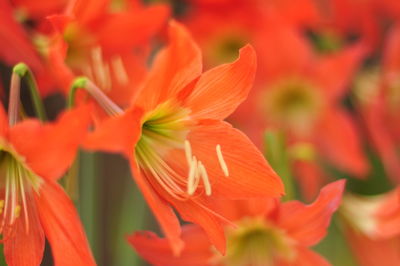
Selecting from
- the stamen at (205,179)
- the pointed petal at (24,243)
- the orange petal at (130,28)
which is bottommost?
the pointed petal at (24,243)

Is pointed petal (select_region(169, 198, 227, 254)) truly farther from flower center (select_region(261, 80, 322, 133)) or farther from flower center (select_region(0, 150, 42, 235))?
flower center (select_region(261, 80, 322, 133))

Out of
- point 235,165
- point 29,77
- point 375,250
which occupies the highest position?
point 29,77

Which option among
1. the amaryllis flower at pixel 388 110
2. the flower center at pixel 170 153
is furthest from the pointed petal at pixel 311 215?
the amaryllis flower at pixel 388 110

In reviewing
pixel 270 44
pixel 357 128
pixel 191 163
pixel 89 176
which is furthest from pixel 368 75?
pixel 191 163

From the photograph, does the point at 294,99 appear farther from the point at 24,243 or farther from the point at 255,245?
the point at 24,243

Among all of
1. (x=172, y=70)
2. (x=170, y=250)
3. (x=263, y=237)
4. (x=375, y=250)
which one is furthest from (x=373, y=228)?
(x=172, y=70)

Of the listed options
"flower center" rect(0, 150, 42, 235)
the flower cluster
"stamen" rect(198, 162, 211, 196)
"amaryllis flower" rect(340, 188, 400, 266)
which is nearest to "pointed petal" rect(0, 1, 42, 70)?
the flower cluster

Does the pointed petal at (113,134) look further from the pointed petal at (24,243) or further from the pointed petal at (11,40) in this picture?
the pointed petal at (11,40)
